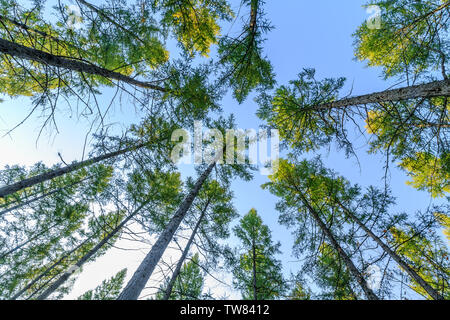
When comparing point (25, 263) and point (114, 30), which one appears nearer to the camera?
point (114, 30)

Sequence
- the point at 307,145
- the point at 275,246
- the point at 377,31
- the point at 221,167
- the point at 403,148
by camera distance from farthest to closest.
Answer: the point at 275,246 < the point at 221,167 < the point at 307,145 < the point at 377,31 < the point at 403,148

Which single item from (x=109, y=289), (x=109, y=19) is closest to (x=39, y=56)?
(x=109, y=19)

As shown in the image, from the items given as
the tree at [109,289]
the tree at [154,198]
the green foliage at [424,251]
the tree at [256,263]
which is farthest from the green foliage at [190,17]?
the tree at [109,289]

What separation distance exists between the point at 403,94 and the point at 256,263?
7.75 metres

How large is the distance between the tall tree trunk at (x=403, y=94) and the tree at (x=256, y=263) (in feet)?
20.7

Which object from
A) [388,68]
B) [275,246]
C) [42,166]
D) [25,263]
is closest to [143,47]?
[388,68]

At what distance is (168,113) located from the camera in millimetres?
3447

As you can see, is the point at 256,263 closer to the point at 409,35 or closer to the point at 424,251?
the point at 424,251

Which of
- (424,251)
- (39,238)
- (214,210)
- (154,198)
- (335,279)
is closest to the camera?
(424,251)

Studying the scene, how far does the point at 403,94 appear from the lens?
2.33m

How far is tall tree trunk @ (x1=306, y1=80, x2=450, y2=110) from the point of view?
192 centimetres

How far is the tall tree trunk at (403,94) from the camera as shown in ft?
6.30

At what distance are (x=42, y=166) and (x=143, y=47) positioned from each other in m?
8.27
